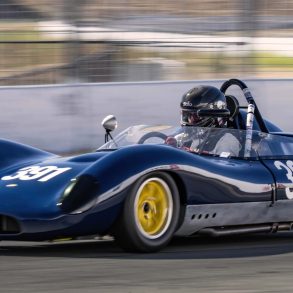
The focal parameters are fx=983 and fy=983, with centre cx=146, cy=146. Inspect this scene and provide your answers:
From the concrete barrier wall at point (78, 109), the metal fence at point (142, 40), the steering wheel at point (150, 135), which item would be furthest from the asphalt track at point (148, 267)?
the metal fence at point (142, 40)

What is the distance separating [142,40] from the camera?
13656mm

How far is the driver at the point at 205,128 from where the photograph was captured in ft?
24.4

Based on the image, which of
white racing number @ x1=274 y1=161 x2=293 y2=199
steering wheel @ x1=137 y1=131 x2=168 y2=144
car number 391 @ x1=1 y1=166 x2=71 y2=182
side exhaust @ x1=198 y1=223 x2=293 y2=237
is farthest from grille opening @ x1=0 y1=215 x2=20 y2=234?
white racing number @ x1=274 y1=161 x2=293 y2=199

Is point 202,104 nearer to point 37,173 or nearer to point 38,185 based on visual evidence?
point 37,173

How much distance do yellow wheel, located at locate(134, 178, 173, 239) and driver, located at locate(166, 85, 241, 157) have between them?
→ 3.25 feet

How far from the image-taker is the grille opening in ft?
20.5

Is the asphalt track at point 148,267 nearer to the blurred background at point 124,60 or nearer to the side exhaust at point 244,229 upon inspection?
the side exhaust at point 244,229

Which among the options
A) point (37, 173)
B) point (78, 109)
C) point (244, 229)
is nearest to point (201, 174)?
point (244, 229)

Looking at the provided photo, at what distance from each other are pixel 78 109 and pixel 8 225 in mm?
6920

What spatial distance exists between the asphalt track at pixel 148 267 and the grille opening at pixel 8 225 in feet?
0.55

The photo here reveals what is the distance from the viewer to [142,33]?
13648 millimetres

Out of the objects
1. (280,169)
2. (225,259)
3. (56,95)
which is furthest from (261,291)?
(56,95)

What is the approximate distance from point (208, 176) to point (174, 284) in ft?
5.41

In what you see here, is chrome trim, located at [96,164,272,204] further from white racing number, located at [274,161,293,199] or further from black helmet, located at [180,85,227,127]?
black helmet, located at [180,85,227,127]
